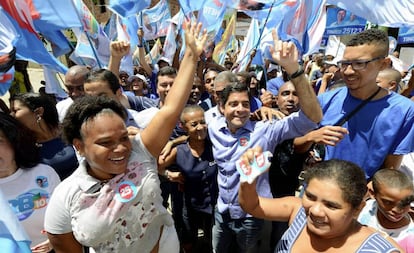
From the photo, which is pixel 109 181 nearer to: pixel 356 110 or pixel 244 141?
pixel 244 141

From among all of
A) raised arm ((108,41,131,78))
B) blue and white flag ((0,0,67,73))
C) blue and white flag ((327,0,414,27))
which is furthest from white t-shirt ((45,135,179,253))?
blue and white flag ((327,0,414,27))

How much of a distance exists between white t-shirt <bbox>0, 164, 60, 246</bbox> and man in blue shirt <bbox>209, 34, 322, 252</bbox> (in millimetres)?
1109

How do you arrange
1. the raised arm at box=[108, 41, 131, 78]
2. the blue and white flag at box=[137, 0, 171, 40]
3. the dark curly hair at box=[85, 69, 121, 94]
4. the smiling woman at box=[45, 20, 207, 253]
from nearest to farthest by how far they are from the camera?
the smiling woman at box=[45, 20, 207, 253] < the dark curly hair at box=[85, 69, 121, 94] < the raised arm at box=[108, 41, 131, 78] < the blue and white flag at box=[137, 0, 171, 40]

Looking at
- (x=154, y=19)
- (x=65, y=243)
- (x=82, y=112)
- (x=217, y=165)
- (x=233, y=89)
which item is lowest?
(x=154, y=19)

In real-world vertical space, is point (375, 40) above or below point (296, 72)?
above

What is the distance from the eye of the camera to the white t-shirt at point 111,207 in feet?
4.40

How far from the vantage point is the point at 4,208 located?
751 millimetres

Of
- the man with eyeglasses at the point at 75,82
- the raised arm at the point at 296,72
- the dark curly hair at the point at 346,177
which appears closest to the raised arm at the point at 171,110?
the raised arm at the point at 296,72

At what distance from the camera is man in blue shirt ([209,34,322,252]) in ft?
7.11

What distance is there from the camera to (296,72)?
1742mm

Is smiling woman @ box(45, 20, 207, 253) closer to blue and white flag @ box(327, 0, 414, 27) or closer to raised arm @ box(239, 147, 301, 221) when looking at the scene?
raised arm @ box(239, 147, 301, 221)

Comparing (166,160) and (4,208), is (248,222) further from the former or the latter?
(4,208)

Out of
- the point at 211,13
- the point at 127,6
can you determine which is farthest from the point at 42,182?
the point at 211,13

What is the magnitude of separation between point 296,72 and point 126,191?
106 cm
